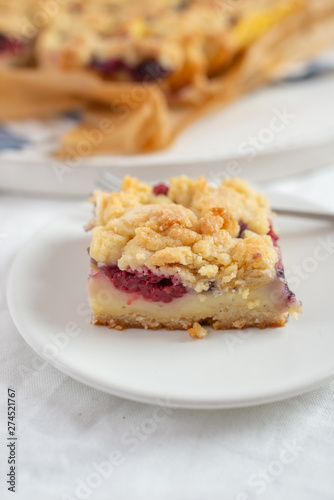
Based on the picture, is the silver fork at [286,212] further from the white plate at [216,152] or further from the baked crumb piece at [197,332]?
the baked crumb piece at [197,332]

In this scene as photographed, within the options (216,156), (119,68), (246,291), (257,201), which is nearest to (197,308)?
(246,291)

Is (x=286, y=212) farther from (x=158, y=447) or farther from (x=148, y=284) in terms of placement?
(x=158, y=447)

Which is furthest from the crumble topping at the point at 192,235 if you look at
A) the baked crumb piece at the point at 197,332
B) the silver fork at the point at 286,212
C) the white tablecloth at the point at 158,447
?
the white tablecloth at the point at 158,447

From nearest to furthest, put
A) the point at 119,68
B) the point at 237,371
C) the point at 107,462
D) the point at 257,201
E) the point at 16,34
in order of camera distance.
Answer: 1. the point at 107,462
2. the point at 237,371
3. the point at 257,201
4. the point at 119,68
5. the point at 16,34

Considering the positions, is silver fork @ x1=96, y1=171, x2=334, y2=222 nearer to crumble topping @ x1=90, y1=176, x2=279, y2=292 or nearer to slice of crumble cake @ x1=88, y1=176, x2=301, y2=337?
crumble topping @ x1=90, y1=176, x2=279, y2=292

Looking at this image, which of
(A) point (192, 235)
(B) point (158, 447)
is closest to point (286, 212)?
(A) point (192, 235)

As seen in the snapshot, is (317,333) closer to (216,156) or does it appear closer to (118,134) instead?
(216,156)
